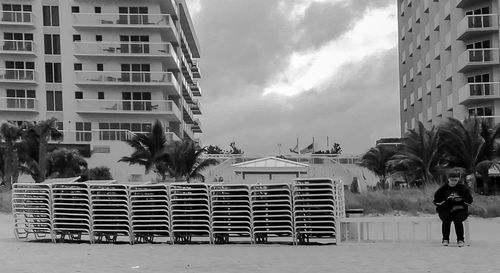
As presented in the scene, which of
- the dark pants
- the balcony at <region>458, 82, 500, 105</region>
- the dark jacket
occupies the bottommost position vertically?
the dark pants

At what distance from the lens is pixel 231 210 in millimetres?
11555

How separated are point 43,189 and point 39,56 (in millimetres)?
43624

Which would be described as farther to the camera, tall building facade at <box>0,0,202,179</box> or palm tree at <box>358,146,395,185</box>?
tall building facade at <box>0,0,202,179</box>

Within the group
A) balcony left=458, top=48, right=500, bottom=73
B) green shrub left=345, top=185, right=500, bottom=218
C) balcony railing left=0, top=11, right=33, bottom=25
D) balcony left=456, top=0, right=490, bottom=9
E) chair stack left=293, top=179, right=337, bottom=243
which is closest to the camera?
chair stack left=293, top=179, right=337, bottom=243

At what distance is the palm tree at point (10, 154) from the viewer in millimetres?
36281

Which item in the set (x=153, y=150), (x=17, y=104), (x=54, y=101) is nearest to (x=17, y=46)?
(x=17, y=104)

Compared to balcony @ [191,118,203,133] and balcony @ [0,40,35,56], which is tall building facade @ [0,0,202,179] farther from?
balcony @ [191,118,203,133]

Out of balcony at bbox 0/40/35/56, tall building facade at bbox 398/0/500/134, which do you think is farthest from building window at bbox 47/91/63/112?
tall building facade at bbox 398/0/500/134

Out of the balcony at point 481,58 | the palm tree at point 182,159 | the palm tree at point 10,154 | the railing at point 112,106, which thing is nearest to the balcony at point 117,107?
the railing at point 112,106

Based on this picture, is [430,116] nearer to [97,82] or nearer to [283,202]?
[97,82]

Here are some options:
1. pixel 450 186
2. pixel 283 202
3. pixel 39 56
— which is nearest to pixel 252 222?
pixel 283 202

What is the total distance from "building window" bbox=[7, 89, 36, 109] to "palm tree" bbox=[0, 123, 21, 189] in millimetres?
12909

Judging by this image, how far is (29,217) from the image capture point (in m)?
12.2

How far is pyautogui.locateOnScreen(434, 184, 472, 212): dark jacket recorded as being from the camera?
35.6 feet
